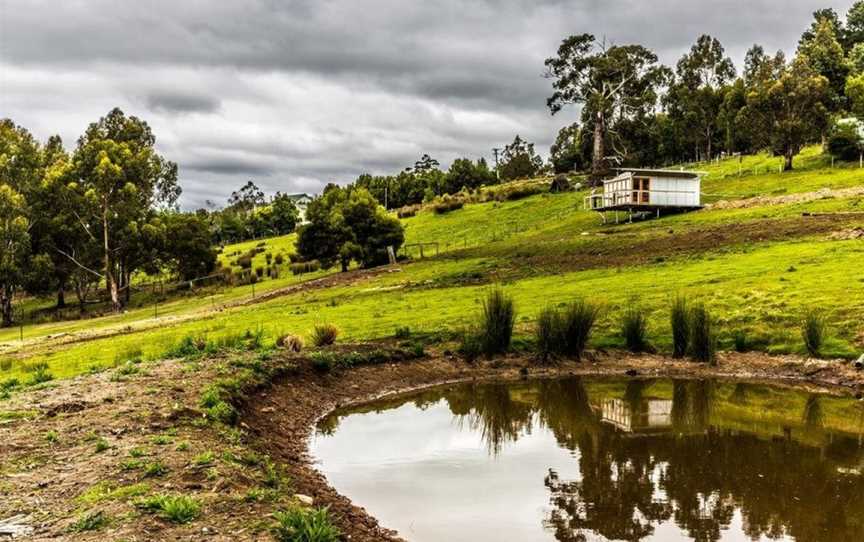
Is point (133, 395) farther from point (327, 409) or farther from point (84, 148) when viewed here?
point (84, 148)

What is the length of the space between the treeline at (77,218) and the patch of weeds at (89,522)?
2088 inches

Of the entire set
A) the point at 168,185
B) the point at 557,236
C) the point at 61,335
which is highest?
the point at 168,185

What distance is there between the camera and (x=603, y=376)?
1864 cm

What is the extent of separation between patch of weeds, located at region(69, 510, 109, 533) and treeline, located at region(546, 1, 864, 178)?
68781mm

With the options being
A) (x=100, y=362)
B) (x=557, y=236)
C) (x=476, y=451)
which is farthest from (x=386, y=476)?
(x=557, y=236)

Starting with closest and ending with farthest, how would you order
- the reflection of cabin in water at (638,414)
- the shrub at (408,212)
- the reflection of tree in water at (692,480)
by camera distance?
1. the reflection of tree in water at (692,480)
2. the reflection of cabin in water at (638,414)
3. the shrub at (408,212)

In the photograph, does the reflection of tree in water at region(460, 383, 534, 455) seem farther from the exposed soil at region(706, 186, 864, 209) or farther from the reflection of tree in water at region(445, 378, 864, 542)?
the exposed soil at region(706, 186, 864, 209)

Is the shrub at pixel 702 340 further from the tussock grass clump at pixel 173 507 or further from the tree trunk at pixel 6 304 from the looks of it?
the tree trunk at pixel 6 304

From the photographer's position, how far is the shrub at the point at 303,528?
6.30 m

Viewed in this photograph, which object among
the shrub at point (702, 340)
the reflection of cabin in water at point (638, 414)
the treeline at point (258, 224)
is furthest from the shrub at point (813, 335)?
the treeline at point (258, 224)

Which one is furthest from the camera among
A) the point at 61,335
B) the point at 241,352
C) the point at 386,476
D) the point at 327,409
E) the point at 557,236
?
the point at 557,236

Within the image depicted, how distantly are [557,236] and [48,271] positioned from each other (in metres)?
43.1

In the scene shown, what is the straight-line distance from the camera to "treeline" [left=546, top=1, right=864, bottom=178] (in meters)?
63.9

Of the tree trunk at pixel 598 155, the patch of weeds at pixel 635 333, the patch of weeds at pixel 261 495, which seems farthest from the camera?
the tree trunk at pixel 598 155
